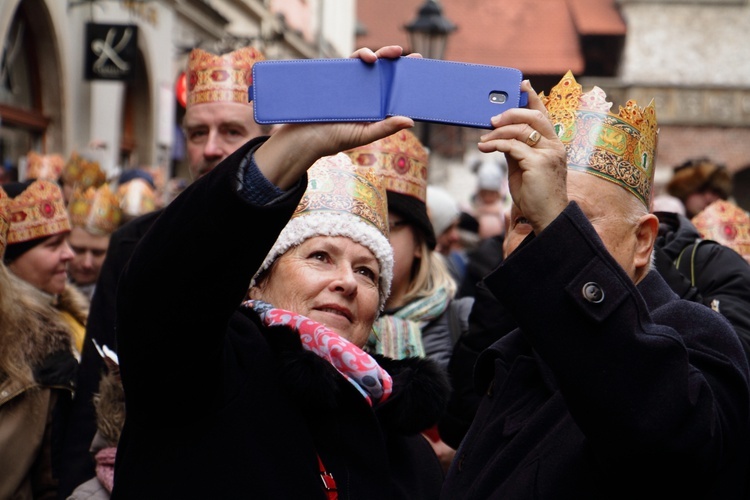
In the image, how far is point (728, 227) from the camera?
17.5 feet

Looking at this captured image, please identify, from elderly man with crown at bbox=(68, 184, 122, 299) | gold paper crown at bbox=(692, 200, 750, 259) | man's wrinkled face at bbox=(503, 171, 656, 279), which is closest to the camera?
man's wrinkled face at bbox=(503, 171, 656, 279)

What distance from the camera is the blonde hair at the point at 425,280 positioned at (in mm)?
4305

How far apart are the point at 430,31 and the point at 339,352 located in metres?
9.26

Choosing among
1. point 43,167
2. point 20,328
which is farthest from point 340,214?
point 43,167

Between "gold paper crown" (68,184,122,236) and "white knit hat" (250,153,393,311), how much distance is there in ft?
10.6

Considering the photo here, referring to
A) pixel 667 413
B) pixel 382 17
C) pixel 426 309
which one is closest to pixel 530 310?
pixel 667 413

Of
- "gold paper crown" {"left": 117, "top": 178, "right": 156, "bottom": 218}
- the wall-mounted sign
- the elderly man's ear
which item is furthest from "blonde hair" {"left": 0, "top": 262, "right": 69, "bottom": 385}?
the wall-mounted sign

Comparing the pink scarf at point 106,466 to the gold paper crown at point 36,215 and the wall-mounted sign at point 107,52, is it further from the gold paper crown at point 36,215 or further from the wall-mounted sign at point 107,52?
the wall-mounted sign at point 107,52

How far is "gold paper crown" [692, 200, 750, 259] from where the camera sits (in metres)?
5.30

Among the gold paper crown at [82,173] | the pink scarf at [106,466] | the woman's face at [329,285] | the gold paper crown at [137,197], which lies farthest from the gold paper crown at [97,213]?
the woman's face at [329,285]

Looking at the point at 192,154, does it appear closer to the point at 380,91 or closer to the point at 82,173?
the point at 380,91

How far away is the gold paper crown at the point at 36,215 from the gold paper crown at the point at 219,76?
0.83 metres

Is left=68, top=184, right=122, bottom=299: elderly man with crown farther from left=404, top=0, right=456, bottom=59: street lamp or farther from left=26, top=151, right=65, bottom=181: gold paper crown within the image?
left=404, top=0, right=456, bottom=59: street lamp

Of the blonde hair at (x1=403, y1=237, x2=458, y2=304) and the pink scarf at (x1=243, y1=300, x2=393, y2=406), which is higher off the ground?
the pink scarf at (x1=243, y1=300, x2=393, y2=406)
